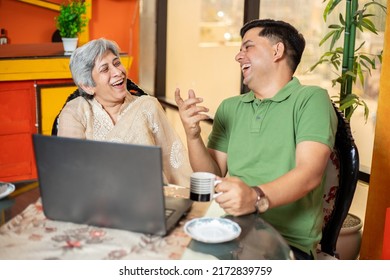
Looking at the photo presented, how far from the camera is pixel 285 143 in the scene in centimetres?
143

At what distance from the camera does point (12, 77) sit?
277 cm

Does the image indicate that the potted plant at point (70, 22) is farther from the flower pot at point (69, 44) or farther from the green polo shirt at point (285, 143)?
the green polo shirt at point (285, 143)

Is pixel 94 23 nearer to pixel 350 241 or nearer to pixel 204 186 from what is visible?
pixel 350 241

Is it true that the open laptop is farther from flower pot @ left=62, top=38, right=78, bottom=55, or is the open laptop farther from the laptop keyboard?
flower pot @ left=62, top=38, right=78, bottom=55

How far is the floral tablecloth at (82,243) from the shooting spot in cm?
105

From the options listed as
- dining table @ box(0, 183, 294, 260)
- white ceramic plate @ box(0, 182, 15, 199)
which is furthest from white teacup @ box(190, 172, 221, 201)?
white ceramic plate @ box(0, 182, 15, 199)

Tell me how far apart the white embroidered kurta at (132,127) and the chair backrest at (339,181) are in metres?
0.43

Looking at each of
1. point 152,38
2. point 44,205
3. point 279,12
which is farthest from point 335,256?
point 152,38

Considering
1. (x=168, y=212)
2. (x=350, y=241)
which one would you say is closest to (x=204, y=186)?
(x=168, y=212)

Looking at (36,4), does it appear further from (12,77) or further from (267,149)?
(267,149)

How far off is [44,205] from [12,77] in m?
1.78

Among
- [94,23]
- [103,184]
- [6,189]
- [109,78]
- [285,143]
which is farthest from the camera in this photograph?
[94,23]

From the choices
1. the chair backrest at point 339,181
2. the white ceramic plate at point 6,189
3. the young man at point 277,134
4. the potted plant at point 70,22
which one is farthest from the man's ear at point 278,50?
the potted plant at point 70,22

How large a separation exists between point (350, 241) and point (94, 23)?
1.75m
